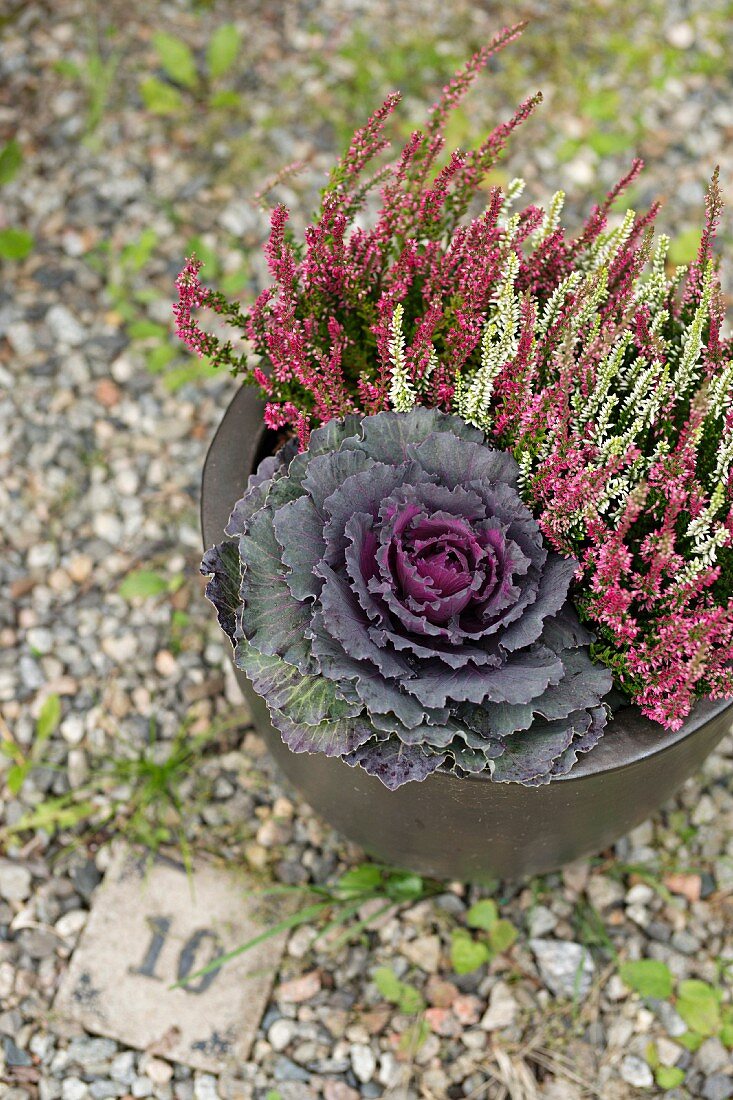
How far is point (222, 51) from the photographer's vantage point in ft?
10.5

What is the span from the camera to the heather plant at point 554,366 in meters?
1.43

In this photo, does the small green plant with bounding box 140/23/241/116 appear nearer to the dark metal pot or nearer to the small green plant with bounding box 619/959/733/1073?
the dark metal pot

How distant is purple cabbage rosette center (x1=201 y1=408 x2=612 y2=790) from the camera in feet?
4.46

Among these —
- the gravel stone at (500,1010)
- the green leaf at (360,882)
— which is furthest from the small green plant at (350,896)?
the gravel stone at (500,1010)

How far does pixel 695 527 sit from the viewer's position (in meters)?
1.44

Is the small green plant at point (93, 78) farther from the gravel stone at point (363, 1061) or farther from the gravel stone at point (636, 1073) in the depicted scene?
the gravel stone at point (636, 1073)

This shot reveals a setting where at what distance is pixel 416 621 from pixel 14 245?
80.9 inches

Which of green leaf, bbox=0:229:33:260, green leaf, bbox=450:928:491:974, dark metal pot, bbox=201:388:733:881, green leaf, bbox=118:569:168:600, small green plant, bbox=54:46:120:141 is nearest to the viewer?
dark metal pot, bbox=201:388:733:881

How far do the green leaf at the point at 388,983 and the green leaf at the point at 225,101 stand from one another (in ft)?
8.06

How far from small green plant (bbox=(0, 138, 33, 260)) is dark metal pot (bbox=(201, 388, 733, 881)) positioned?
4.59 ft

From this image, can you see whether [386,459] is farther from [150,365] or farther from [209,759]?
[150,365]

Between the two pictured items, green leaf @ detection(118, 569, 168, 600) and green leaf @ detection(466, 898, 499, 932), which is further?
green leaf @ detection(118, 569, 168, 600)

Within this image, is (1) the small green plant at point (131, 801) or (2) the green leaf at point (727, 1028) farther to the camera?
(1) the small green plant at point (131, 801)

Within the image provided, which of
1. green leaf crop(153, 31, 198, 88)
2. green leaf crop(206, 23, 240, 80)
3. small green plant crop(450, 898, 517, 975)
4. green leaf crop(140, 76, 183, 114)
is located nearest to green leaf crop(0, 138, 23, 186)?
green leaf crop(140, 76, 183, 114)
